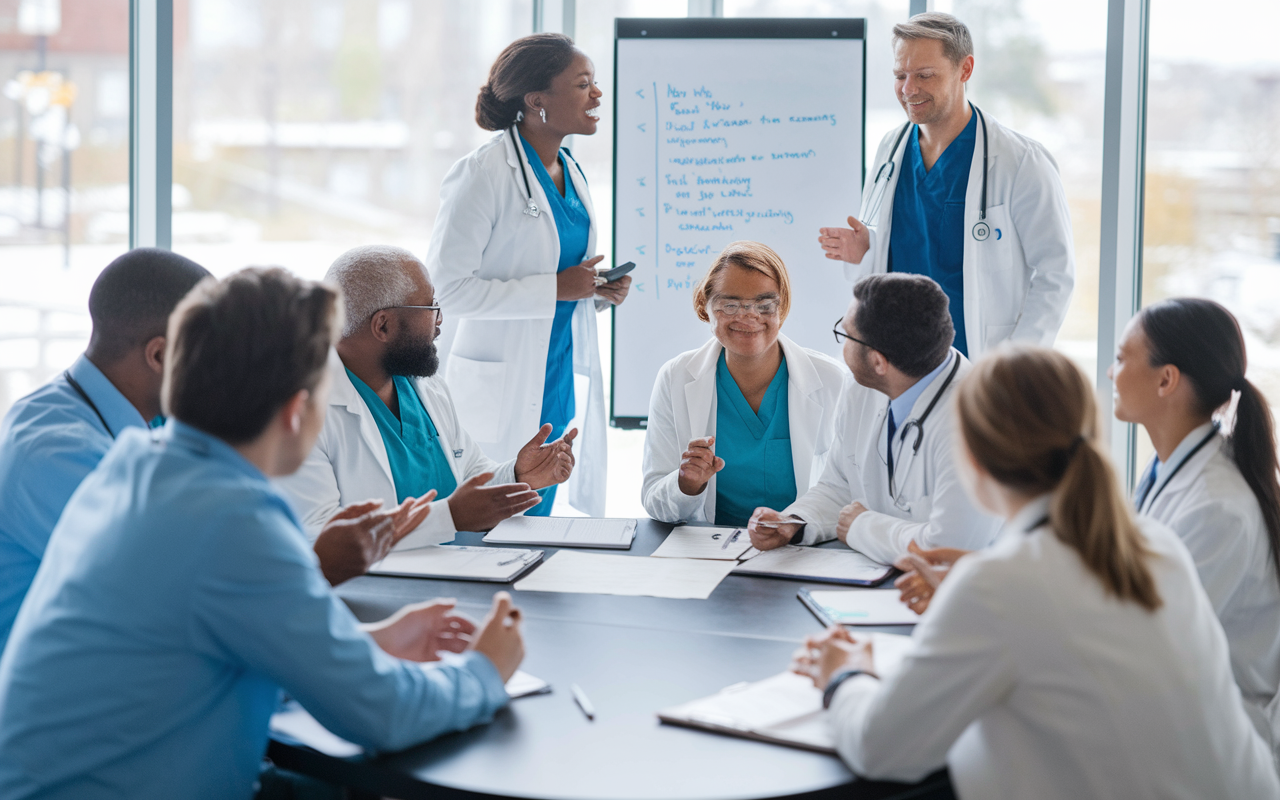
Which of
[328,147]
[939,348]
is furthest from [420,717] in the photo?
[328,147]

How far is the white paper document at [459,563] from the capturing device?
75.4 inches

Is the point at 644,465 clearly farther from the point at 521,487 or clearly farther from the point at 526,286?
the point at 526,286

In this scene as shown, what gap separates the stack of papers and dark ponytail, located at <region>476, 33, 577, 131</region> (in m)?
2.30

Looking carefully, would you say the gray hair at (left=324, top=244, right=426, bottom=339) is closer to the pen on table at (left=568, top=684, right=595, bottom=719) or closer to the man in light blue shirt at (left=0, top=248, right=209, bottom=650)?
the man in light blue shirt at (left=0, top=248, right=209, bottom=650)

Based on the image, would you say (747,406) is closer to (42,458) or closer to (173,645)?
(42,458)

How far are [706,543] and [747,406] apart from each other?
624mm

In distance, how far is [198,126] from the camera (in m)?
3.94

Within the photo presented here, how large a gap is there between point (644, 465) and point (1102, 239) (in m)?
2.18

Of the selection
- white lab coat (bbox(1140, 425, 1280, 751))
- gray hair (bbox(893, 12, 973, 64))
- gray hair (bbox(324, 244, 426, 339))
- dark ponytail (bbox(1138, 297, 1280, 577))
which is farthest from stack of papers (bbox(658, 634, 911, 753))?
gray hair (bbox(893, 12, 973, 64))

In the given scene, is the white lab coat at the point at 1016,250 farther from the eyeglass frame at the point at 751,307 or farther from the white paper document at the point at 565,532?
the white paper document at the point at 565,532

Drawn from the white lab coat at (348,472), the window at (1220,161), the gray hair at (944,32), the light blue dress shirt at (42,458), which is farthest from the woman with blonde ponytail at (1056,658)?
the window at (1220,161)

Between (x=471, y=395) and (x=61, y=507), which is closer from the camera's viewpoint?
(x=61, y=507)

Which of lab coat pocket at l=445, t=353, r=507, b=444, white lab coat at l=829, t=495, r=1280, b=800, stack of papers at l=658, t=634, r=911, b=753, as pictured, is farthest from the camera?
lab coat pocket at l=445, t=353, r=507, b=444

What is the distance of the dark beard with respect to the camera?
2.36m
